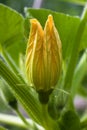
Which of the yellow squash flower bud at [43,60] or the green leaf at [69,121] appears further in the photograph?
the green leaf at [69,121]

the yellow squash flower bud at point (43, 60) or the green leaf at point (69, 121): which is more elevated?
the yellow squash flower bud at point (43, 60)

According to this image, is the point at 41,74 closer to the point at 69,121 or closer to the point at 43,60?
the point at 43,60

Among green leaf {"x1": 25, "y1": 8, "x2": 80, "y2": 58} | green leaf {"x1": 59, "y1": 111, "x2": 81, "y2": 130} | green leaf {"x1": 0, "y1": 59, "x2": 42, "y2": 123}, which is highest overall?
green leaf {"x1": 25, "y1": 8, "x2": 80, "y2": 58}

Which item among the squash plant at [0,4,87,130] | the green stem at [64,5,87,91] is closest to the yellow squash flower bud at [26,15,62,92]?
the squash plant at [0,4,87,130]

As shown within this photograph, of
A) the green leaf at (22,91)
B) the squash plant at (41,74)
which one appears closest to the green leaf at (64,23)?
the squash plant at (41,74)

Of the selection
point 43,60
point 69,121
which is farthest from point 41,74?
point 69,121

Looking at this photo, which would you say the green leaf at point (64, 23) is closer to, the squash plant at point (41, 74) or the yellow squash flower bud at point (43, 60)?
the squash plant at point (41, 74)

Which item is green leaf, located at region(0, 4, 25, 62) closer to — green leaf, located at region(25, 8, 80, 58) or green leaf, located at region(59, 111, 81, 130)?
green leaf, located at region(25, 8, 80, 58)
